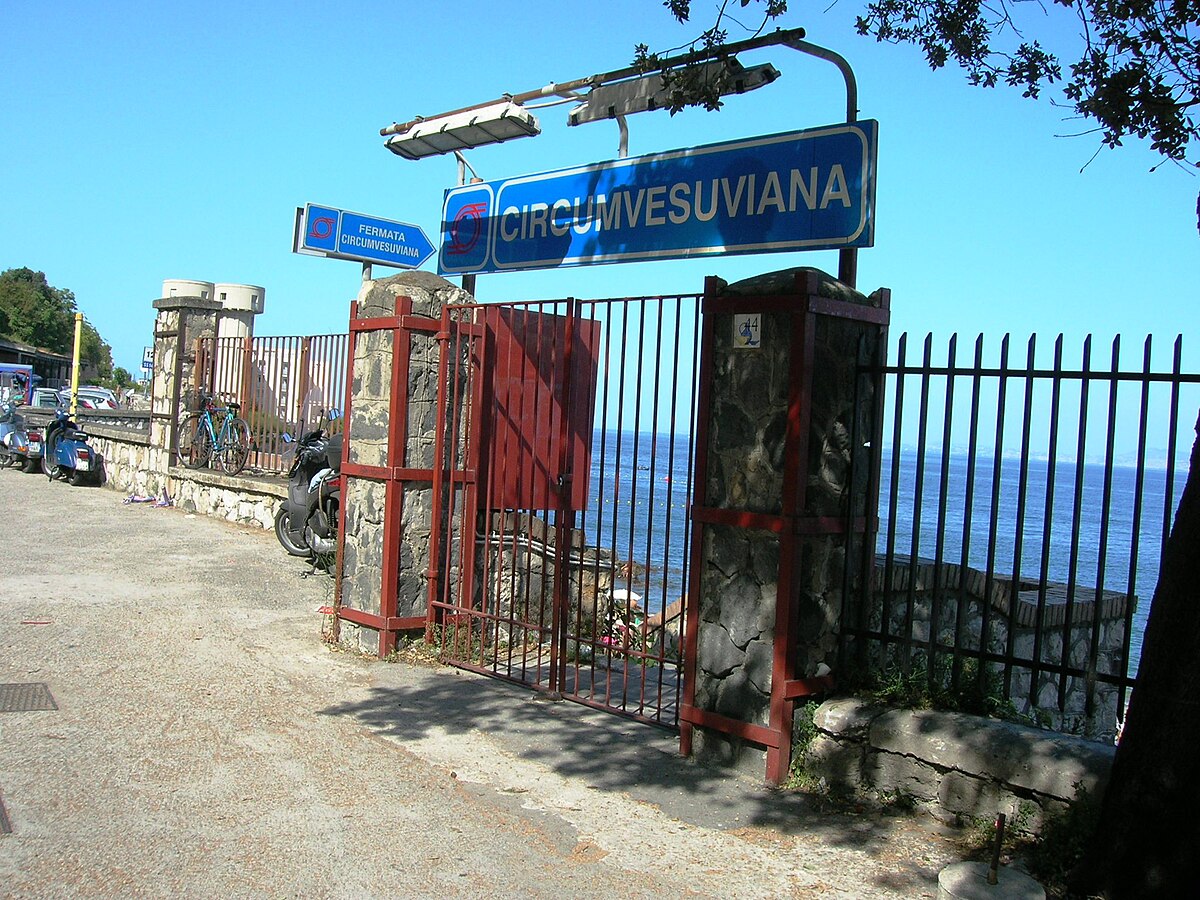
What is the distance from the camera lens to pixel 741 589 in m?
5.19

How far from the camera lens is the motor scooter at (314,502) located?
1050cm

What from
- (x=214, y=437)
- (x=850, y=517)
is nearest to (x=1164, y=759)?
(x=850, y=517)

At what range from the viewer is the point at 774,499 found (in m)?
5.08

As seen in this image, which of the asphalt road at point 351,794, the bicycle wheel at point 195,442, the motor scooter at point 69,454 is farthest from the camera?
the motor scooter at point 69,454

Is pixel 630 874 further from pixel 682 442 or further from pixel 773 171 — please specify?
pixel 682 442

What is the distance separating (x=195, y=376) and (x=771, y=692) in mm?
12146

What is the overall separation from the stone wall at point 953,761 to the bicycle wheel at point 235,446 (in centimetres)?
1068

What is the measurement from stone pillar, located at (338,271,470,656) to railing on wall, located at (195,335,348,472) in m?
4.16

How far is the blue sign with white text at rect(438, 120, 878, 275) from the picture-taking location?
5.51 meters

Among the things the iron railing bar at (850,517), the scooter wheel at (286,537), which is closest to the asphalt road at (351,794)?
the iron railing bar at (850,517)

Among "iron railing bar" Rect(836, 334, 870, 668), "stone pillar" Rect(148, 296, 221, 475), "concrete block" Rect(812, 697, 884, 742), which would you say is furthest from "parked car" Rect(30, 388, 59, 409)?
"concrete block" Rect(812, 697, 884, 742)

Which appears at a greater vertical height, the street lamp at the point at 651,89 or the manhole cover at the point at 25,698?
the street lamp at the point at 651,89

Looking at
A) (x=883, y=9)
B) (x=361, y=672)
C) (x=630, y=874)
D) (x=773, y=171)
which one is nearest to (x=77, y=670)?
(x=361, y=672)

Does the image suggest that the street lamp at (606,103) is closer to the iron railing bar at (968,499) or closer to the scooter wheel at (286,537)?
the iron railing bar at (968,499)
